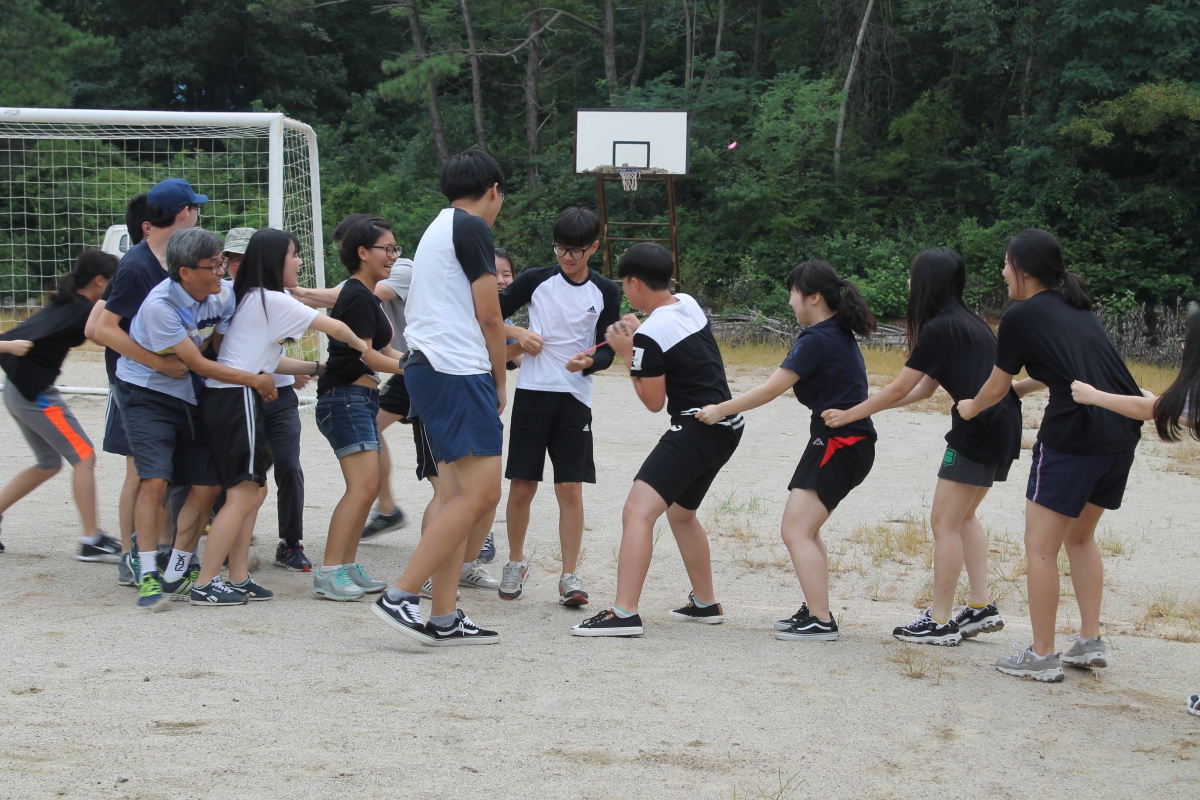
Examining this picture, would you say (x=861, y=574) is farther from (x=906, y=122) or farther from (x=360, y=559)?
(x=906, y=122)

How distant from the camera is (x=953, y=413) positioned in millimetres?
4359

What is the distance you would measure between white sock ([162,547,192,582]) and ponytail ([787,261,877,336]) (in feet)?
9.82

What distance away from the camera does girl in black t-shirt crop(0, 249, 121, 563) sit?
5348 millimetres

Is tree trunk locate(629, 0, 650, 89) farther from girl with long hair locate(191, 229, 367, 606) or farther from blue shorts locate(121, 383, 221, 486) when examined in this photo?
Answer: blue shorts locate(121, 383, 221, 486)

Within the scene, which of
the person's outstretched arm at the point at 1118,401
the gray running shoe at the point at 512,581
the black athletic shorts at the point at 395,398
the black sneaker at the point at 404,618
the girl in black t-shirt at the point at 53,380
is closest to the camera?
the person's outstretched arm at the point at 1118,401

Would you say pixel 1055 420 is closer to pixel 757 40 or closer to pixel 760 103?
pixel 760 103

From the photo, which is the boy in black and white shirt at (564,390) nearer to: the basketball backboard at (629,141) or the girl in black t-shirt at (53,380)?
the girl in black t-shirt at (53,380)

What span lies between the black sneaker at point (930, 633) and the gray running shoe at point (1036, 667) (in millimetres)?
410

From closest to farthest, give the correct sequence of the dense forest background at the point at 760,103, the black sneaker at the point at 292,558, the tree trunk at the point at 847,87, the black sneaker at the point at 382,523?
the black sneaker at the point at 292,558 → the black sneaker at the point at 382,523 → the dense forest background at the point at 760,103 → the tree trunk at the point at 847,87

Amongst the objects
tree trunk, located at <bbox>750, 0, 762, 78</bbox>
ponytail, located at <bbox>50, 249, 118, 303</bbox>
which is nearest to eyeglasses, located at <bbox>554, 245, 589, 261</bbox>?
ponytail, located at <bbox>50, 249, 118, 303</bbox>

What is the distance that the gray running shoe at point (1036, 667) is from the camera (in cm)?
397

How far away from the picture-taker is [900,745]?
3.31 meters

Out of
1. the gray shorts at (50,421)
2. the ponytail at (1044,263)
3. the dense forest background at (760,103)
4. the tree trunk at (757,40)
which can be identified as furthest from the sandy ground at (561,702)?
the tree trunk at (757,40)

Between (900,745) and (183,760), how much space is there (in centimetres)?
217
